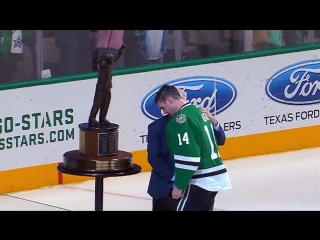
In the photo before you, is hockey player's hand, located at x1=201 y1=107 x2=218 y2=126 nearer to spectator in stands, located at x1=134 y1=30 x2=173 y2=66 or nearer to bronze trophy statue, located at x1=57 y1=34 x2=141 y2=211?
bronze trophy statue, located at x1=57 y1=34 x2=141 y2=211

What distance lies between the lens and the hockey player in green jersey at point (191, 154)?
25.9 ft

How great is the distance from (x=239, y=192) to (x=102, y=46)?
240 cm

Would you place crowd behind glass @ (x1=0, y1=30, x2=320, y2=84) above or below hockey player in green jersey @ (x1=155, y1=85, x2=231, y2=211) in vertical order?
above

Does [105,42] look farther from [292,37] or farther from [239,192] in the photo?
[292,37]

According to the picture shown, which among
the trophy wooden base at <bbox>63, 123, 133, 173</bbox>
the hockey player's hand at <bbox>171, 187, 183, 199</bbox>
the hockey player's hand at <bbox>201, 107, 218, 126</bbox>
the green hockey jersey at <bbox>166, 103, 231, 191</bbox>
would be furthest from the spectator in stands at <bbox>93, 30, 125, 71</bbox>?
the trophy wooden base at <bbox>63, 123, 133, 173</bbox>

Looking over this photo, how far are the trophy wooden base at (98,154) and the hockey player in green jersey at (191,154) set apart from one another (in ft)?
1.55

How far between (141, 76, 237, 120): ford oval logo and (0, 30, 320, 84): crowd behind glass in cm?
33

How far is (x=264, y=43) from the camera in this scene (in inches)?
556

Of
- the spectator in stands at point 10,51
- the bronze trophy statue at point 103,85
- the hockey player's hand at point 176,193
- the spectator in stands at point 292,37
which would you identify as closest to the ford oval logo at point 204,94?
the spectator in stands at point 292,37

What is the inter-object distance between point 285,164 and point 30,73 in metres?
3.63

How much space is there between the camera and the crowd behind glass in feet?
39.5

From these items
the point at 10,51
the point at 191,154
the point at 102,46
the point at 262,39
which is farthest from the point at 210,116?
the point at 262,39

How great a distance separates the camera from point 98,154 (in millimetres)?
7516

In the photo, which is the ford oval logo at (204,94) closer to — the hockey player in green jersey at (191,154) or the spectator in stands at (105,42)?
the spectator in stands at (105,42)
